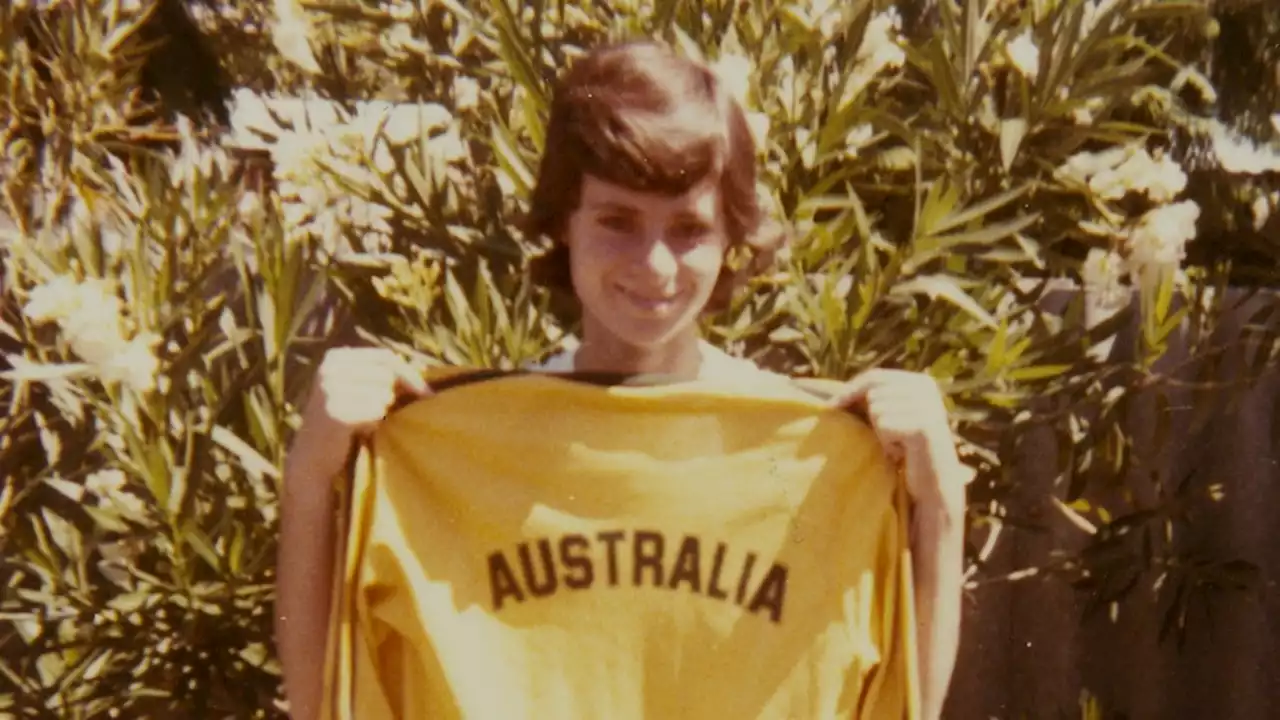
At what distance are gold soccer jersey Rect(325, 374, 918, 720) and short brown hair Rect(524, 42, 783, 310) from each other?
21 centimetres

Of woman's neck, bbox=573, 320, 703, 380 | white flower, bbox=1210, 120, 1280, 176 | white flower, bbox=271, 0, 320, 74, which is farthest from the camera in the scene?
white flower, bbox=1210, 120, 1280, 176

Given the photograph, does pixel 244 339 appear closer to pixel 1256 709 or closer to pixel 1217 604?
pixel 1217 604

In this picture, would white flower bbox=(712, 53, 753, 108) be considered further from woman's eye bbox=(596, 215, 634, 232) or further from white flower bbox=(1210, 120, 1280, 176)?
white flower bbox=(1210, 120, 1280, 176)

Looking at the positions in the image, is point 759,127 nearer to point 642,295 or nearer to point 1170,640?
point 642,295

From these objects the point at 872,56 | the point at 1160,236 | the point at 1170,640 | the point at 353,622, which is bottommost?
the point at 1170,640

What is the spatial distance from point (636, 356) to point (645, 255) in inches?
6.7

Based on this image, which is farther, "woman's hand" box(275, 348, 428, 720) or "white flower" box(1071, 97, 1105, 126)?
"white flower" box(1071, 97, 1105, 126)

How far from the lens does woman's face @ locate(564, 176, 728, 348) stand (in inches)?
48.6

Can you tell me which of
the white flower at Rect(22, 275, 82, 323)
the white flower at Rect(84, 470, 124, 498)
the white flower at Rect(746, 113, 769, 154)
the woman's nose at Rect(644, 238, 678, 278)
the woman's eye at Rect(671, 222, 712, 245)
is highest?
the white flower at Rect(746, 113, 769, 154)

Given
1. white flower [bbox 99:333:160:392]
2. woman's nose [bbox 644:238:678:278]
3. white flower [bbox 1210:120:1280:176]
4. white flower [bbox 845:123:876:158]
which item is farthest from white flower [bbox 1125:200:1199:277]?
white flower [bbox 99:333:160:392]

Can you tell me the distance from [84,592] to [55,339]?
0.45 metres

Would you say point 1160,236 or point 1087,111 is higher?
point 1087,111

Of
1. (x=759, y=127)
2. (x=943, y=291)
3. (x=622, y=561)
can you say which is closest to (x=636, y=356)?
(x=622, y=561)

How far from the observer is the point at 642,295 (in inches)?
49.2
